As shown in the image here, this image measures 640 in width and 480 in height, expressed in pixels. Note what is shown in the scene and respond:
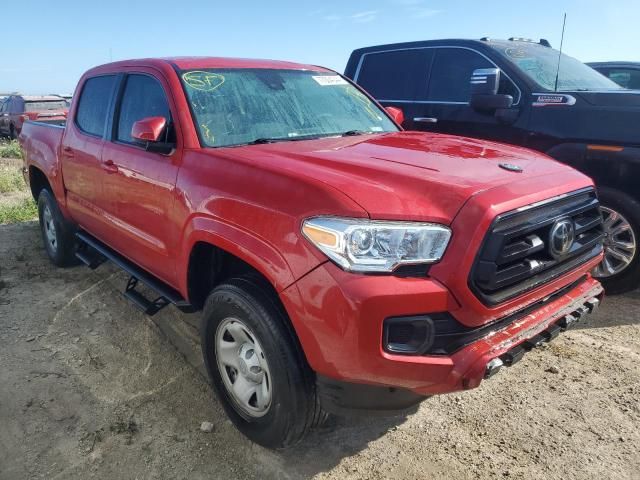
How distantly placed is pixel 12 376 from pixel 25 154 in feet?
10.7

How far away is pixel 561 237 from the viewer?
94.7 inches

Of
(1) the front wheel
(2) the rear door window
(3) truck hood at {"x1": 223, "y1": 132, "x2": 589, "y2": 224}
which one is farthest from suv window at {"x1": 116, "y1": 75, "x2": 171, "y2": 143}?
(1) the front wheel

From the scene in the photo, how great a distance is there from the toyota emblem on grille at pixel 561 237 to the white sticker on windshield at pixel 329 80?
2.07 meters

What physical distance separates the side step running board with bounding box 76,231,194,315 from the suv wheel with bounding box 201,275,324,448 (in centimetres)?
48

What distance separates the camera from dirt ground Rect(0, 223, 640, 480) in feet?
8.29

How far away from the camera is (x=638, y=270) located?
4.21 m

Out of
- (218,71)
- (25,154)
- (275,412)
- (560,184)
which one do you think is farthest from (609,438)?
(25,154)

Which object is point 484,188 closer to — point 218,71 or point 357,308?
point 357,308

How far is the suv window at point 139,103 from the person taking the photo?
3314mm

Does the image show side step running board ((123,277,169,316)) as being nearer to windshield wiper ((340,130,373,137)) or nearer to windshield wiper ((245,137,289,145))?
windshield wiper ((245,137,289,145))

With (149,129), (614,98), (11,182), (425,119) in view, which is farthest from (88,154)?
(11,182)

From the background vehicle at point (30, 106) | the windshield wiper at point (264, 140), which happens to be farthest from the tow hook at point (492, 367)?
the background vehicle at point (30, 106)

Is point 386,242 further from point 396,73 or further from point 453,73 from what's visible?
point 396,73

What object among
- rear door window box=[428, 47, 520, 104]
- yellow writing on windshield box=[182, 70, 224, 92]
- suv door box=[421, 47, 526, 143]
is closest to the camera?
yellow writing on windshield box=[182, 70, 224, 92]
